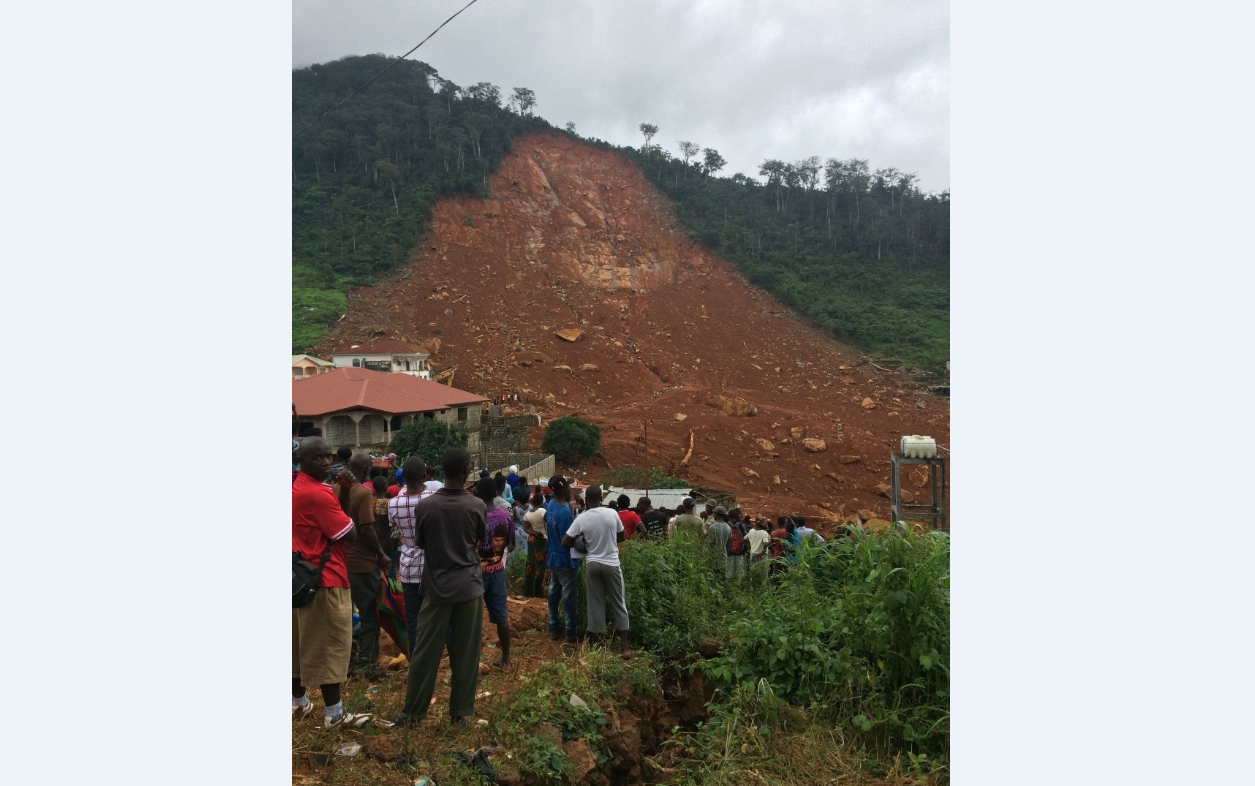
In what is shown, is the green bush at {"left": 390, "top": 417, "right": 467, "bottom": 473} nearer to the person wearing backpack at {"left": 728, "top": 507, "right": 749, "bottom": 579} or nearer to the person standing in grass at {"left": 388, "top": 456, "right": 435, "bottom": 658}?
the person wearing backpack at {"left": 728, "top": 507, "right": 749, "bottom": 579}

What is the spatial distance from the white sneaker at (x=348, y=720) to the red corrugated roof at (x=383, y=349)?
2937 cm

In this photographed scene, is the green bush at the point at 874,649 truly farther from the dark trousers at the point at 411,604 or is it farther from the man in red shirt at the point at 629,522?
the man in red shirt at the point at 629,522

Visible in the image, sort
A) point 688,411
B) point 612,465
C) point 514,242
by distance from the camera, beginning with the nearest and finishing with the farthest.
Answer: point 612,465 < point 688,411 < point 514,242

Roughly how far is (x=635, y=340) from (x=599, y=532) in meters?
34.7

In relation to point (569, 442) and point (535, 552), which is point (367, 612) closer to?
point (535, 552)

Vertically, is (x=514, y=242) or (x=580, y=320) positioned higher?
(x=514, y=242)

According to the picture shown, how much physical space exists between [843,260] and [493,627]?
161 ft

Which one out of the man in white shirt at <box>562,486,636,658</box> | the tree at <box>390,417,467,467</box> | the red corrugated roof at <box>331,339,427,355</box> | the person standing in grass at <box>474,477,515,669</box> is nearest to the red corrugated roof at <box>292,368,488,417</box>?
the tree at <box>390,417,467,467</box>

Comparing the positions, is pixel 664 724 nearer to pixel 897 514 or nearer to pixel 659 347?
pixel 897 514

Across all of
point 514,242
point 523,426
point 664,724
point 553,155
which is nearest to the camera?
point 664,724

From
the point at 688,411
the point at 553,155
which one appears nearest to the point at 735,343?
the point at 688,411

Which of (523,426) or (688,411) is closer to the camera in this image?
(523,426)

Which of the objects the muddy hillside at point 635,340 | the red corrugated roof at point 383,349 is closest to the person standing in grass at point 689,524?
the muddy hillside at point 635,340

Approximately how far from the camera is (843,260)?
51406mm
